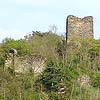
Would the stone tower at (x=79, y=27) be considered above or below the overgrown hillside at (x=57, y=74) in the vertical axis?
above

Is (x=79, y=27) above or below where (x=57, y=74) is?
above

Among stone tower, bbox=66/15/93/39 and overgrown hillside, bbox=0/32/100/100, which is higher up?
stone tower, bbox=66/15/93/39

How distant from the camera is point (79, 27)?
29953 millimetres

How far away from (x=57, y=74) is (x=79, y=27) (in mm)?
5873

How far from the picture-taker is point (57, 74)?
81.1 feet

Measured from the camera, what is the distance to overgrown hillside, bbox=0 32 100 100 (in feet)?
78.1

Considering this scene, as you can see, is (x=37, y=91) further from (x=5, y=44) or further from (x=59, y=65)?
(x=5, y=44)

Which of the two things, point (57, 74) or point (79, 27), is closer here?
point (57, 74)

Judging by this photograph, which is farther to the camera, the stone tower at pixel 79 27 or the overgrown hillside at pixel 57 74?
the stone tower at pixel 79 27

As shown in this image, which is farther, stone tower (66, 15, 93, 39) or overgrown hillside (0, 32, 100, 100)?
→ stone tower (66, 15, 93, 39)

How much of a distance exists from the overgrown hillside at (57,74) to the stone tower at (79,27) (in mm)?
732

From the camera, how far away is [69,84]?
80.2ft

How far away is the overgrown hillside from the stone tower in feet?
2.40

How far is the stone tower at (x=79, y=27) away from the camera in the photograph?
2967 cm
